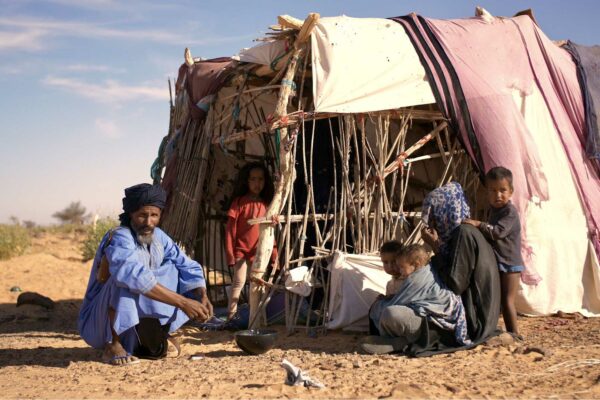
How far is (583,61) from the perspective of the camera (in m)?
6.84

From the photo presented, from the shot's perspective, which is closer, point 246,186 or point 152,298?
point 152,298

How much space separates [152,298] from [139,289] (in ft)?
0.37

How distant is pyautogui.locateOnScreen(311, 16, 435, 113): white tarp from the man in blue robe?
5.28 feet

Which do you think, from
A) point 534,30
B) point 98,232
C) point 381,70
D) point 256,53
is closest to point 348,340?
point 381,70

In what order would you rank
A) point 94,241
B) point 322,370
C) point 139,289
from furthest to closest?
point 94,241 < point 139,289 < point 322,370

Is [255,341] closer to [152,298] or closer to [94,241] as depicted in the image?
[152,298]

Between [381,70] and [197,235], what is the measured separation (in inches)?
103

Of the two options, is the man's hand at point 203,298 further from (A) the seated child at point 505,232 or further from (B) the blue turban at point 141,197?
(A) the seated child at point 505,232

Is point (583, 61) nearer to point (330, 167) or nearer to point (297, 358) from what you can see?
point (330, 167)

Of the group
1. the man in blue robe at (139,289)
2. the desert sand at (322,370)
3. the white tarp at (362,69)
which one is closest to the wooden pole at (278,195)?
the white tarp at (362,69)

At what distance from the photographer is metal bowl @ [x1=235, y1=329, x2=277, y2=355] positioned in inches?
188

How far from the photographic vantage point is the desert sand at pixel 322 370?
Answer: 3691 mm

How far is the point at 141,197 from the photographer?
15.2ft

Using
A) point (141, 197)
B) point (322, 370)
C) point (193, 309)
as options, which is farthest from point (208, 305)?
point (322, 370)
